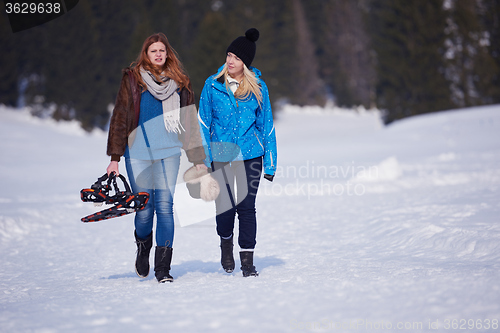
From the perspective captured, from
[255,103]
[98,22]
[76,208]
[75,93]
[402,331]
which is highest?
[98,22]

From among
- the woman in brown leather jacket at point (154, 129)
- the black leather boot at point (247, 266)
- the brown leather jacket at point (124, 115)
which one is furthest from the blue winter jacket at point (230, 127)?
the black leather boot at point (247, 266)

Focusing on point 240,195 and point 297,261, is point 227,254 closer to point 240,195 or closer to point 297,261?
point 240,195

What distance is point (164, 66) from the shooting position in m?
3.75

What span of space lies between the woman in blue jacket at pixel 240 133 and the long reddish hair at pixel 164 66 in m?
0.21

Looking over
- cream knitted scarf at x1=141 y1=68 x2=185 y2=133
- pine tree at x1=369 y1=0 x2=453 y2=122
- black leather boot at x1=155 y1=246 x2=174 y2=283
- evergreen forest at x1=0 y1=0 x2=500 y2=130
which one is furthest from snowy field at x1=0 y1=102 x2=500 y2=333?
pine tree at x1=369 y1=0 x2=453 y2=122

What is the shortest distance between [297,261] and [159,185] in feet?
4.86

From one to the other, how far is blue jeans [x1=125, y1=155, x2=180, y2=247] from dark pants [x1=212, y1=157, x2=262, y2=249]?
14.5 inches

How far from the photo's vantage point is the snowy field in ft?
9.16

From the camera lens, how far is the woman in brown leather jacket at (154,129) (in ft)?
11.9

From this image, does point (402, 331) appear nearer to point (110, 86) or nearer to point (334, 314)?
point (334, 314)

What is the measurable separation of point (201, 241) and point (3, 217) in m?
2.77

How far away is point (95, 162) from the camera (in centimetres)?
1597

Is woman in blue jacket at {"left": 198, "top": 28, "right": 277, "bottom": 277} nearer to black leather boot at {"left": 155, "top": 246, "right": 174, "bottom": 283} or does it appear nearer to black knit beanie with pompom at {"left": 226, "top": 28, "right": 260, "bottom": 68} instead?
black knit beanie with pompom at {"left": 226, "top": 28, "right": 260, "bottom": 68}

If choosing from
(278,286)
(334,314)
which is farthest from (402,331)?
(278,286)
